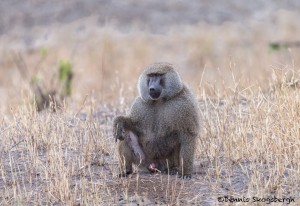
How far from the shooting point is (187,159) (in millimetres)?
8469

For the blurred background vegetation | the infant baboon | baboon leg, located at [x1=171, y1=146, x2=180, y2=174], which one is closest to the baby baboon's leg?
the infant baboon

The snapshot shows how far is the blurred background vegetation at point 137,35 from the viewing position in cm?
1781

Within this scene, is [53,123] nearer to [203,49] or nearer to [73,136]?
[73,136]

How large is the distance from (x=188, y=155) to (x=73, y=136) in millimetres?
1755

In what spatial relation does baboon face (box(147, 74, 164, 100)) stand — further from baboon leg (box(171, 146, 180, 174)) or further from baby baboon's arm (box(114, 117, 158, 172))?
baboon leg (box(171, 146, 180, 174))

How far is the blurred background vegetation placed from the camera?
17812 millimetres

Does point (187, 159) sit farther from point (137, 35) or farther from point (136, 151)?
point (137, 35)

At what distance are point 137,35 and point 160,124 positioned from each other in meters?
11.7

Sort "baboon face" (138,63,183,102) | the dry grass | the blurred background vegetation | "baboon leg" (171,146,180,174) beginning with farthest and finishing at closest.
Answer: the blurred background vegetation → "baboon leg" (171,146,180,174) → "baboon face" (138,63,183,102) → the dry grass

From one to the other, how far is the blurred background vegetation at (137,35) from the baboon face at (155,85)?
25.3ft

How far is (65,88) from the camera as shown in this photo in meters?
14.1

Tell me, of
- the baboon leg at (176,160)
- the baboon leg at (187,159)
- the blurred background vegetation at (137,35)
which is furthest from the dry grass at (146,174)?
the blurred background vegetation at (137,35)

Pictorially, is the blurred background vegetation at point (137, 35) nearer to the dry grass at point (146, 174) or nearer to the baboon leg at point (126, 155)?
the dry grass at point (146, 174)

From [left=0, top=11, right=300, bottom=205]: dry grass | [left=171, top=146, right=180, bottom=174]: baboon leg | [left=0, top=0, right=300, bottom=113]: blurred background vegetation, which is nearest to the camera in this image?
[left=0, top=11, right=300, bottom=205]: dry grass
